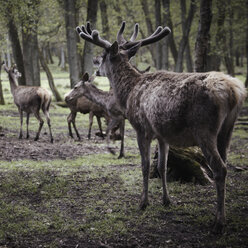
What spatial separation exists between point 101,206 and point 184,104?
7.64 feet

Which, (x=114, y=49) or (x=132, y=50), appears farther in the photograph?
(x=132, y=50)

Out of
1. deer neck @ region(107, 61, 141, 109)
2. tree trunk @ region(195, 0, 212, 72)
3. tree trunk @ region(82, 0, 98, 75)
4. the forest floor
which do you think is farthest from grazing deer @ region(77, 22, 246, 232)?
tree trunk @ region(82, 0, 98, 75)

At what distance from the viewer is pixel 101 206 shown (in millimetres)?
5371

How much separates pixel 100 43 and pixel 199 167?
123 inches

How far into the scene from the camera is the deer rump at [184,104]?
3.97 metres

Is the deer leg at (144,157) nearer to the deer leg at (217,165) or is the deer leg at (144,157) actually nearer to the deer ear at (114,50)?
the deer leg at (217,165)

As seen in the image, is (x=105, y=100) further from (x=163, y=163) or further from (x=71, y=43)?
(x=71, y=43)

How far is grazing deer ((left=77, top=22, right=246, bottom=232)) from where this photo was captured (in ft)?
13.1

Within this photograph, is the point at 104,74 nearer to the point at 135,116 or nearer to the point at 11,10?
the point at 135,116

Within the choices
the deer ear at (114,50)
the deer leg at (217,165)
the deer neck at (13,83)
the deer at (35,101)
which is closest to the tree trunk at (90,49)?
the deer neck at (13,83)

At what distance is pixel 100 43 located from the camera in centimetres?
625

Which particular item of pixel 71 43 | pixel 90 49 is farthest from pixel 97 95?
pixel 71 43

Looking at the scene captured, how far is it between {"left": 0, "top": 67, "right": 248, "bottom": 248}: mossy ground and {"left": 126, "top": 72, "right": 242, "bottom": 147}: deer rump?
1234mm

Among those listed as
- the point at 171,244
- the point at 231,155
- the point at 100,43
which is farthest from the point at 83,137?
the point at 171,244
